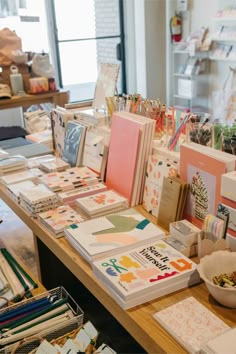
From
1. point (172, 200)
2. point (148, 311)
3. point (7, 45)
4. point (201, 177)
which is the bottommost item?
point (148, 311)

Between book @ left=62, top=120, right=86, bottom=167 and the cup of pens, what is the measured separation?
0.67m

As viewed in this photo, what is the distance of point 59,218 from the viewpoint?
1636mm

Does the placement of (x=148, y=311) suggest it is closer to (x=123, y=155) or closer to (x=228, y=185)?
(x=228, y=185)

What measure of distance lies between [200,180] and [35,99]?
2811 millimetres

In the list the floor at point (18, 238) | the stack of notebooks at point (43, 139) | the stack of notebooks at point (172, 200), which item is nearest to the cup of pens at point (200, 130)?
the stack of notebooks at point (172, 200)

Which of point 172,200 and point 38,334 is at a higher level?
point 172,200

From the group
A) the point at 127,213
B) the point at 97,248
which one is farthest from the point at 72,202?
the point at 97,248

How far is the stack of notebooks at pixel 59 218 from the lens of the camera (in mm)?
1563

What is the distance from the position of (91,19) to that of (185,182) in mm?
4425

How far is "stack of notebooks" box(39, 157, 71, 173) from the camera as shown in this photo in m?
2.11

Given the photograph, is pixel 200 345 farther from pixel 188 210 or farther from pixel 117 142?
pixel 117 142

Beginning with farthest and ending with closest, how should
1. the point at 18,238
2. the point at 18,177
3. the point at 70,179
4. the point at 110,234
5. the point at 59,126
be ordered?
the point at 18,238
the point at 59,126
the point at 18,177
the point at 70,179
the point at 110,234

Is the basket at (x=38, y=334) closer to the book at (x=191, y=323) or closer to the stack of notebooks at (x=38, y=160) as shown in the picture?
the book at (x=191, y=323)

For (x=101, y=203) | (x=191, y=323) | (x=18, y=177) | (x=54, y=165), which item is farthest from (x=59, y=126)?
(x=191, y=323)
